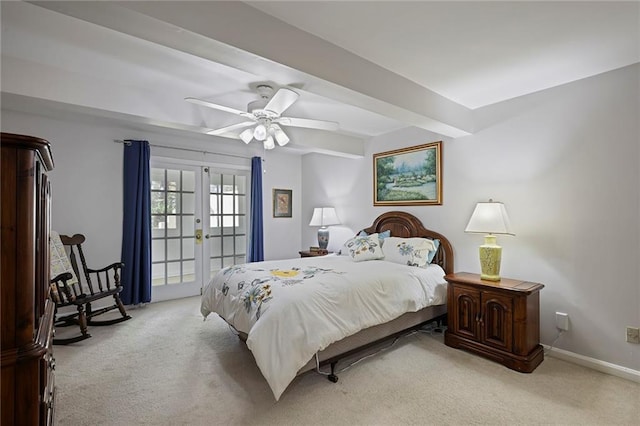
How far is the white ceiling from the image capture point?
1726 millimetres

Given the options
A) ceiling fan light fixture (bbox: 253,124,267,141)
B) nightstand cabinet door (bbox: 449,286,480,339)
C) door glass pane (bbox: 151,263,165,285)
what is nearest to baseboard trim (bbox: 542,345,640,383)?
nightstand cabinet door (bbox: 449,286,480,339)

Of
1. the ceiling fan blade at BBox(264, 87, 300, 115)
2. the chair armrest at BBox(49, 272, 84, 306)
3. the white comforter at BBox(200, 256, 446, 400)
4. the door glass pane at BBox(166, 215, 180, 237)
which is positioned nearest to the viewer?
the white comforter at BBox(200, 256, 446, 400)

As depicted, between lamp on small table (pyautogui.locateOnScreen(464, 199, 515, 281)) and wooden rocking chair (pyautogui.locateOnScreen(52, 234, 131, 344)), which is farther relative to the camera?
wooden rocking chair (pyautogui.locateOnScreen(52, 234, 131, 344))

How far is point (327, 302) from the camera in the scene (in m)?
2.39

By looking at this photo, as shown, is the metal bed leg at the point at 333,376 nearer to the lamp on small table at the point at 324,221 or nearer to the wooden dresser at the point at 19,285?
the wooden dresser at the point at 19,285

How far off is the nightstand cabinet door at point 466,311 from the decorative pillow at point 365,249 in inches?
39.2

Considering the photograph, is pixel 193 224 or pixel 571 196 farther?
pixel 193 224

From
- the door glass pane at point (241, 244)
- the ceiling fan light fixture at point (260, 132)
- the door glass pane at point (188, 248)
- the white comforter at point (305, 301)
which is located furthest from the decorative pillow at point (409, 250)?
the door glass pane at point (188, 248)

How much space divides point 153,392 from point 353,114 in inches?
130

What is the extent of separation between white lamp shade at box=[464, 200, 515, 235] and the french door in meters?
3.71

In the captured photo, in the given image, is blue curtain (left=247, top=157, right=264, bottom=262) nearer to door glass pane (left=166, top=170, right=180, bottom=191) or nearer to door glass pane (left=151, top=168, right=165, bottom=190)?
door glass pane (left=166, top=170, right=180, bottom=191)

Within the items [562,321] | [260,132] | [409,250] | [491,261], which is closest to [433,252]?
[409,250]

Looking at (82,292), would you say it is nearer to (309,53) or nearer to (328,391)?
(328,391)

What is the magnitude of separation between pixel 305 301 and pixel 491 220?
1.94m
